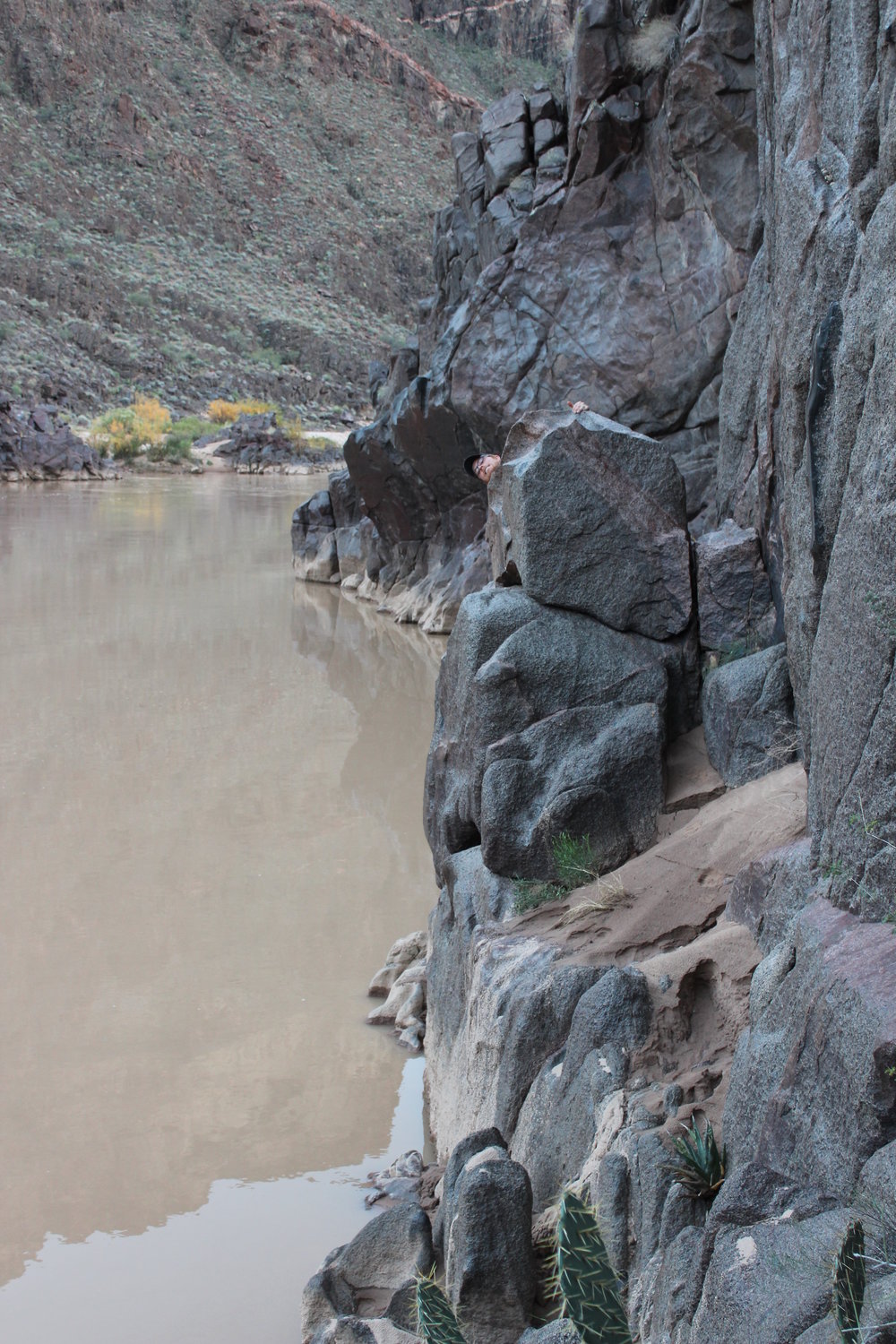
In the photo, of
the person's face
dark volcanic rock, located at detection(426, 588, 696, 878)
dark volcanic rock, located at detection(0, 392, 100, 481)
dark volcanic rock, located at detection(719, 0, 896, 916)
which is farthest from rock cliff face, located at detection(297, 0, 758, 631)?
dark volcanic rock, located at detection(0, 392, 100, 481)

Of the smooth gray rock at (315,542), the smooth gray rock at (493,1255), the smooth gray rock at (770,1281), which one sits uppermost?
the smooth gray rock at (770,1281)

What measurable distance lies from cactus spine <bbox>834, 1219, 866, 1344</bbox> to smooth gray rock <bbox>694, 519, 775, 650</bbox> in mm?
4197

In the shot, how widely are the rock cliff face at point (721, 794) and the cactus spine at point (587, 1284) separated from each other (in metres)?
0.06

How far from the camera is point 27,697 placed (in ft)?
48.3

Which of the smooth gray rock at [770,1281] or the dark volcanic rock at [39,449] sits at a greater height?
the smooth gray rock at [770,1281]

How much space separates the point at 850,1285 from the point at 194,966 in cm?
616

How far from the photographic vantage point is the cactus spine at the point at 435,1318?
3.31m

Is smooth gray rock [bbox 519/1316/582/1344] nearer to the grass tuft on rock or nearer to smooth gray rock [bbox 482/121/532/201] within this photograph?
the grass tuft on rock

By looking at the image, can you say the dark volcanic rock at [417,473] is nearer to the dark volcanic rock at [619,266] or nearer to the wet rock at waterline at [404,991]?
the dark volcanic rock at [619,266]

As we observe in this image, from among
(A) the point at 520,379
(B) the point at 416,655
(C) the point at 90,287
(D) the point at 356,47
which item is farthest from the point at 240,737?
(D) the point at 356,47

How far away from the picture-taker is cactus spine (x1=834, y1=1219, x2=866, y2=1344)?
2.19m

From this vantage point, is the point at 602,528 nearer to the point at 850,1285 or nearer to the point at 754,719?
the point at 754,719

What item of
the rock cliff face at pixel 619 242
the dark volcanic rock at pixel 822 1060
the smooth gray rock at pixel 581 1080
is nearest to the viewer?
the dark volcanic rock at pixel 822 1060

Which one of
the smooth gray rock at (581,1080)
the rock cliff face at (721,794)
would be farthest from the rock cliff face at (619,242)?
the smooth gray rock at (581,1080)
